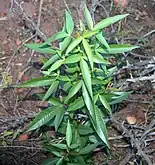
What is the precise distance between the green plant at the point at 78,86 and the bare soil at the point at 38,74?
0.21m

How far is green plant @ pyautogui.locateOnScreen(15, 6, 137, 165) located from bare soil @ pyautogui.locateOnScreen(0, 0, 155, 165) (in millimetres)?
214

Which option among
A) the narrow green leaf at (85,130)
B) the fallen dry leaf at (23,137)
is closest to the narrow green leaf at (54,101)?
the narrow green leaf at (85,130)

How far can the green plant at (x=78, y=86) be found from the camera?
1.52 meters

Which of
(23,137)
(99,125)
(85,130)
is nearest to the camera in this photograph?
(99,125)

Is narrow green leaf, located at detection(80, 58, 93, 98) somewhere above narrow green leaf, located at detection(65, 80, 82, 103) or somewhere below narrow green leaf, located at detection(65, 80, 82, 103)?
above

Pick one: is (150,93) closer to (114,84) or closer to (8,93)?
(114,84)

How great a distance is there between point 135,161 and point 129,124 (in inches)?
9.0

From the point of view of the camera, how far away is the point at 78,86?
63.9 inches

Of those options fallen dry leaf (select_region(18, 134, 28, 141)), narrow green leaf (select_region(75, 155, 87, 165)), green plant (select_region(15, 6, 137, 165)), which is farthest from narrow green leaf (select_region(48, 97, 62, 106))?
fallen dry leaf (select_region(18, 134, 28, 141))

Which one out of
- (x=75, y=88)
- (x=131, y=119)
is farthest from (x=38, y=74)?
(x=75, y=88)

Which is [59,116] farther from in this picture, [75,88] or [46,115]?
[75,88]

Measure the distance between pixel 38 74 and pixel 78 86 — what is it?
831mm

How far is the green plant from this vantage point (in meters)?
1.52

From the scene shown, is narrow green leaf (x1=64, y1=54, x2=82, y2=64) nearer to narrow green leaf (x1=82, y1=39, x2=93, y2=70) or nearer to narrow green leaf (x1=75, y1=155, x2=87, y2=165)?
narrow green leaf (x1=82, y1=39, x2=93, y2=70)
